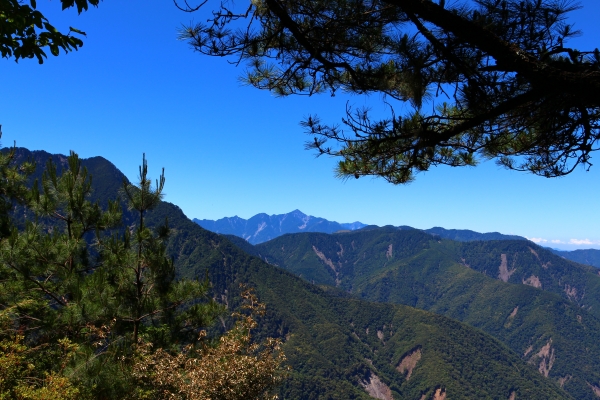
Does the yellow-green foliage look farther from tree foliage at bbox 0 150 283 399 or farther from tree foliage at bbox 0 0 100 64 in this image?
tree foliage at bbox 0 0 100 64

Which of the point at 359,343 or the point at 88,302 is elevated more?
the point at 88,302

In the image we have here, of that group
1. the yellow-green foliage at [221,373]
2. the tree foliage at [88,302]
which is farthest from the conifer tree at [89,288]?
the yellow-green foliage at [221,373]

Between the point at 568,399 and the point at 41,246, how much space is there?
162673 millimetres

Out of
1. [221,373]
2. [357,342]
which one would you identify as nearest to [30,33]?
[221,373]

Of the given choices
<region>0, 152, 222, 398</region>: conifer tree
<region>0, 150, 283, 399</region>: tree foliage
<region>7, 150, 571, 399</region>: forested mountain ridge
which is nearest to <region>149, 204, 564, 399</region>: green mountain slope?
<region>7, 150, 571, 399</region>: forested mountain ridge

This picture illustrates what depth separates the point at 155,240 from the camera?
7.33m

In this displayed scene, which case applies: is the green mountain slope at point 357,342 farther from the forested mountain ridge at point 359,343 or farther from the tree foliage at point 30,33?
the tree foliage at point 30,33

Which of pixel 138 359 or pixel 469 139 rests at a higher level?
pixel 469 139

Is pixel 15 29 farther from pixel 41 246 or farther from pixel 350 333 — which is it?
pixel 350 333

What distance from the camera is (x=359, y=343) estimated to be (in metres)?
148

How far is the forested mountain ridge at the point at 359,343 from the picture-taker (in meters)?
116

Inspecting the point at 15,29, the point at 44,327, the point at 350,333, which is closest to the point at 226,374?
the point at 44,327

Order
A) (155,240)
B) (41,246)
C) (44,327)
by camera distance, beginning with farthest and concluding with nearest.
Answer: (155,240) → (41,246) → (44,327)

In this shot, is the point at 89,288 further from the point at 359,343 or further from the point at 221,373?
the point at 359,343
